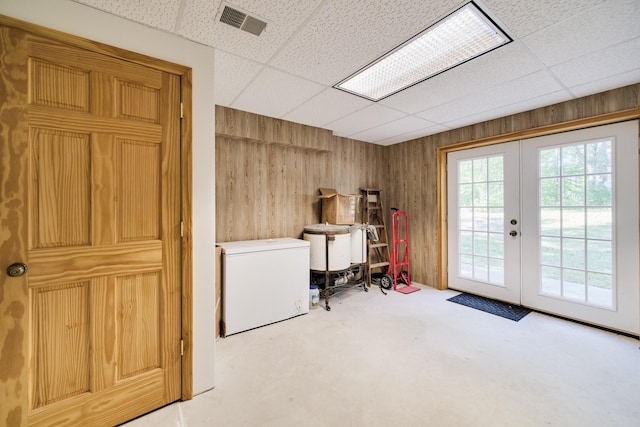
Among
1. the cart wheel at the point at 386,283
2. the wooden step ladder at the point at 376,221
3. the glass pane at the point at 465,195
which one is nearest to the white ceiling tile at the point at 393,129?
the wooden step ladder at the point at 376,221

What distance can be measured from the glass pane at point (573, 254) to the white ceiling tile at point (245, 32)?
140 inches

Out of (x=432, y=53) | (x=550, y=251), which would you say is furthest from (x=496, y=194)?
(x=432, y=53)

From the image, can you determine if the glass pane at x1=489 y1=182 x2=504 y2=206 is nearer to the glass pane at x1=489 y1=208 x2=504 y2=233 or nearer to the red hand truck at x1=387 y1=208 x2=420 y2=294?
the glass pane at x1=489 y1=208 x2=504 y2=233

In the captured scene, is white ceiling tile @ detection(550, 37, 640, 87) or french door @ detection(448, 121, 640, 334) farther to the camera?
french door @ detection(448, 121, 640, 334)

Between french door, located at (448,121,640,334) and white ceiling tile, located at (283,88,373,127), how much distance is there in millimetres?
2016

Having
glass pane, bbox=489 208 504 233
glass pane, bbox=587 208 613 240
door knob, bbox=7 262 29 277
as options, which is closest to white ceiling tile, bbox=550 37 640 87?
glass pane, bbox=587 208 613 240

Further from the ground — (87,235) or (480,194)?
(480,194)

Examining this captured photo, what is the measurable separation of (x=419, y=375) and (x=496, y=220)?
2549 mm

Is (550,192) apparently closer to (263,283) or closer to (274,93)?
(274,93)

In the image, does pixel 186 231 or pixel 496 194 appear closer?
pixel 186 231

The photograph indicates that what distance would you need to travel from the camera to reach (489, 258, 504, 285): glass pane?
11.6 feet

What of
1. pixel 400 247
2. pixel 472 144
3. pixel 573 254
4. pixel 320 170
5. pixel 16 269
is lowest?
pixel 400 247

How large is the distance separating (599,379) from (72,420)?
354cm

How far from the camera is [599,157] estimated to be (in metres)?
2.74
